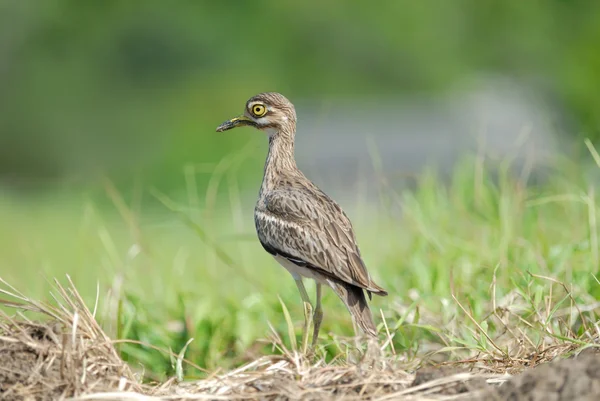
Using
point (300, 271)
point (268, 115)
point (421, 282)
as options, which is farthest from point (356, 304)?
point (268, 115)

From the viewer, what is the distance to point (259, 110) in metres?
5.84

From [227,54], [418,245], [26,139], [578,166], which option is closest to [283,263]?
[418,245]

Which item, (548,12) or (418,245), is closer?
(418,245)

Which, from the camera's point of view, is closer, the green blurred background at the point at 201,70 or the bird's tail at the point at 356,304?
the bird's tail at the point at 356,304

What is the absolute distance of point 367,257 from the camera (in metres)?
7.18

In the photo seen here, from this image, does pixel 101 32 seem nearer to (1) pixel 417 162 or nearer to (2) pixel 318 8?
(2) pixel 318 8

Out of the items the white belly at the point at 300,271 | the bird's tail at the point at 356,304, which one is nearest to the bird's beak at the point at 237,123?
the white belly at the point at 300,271

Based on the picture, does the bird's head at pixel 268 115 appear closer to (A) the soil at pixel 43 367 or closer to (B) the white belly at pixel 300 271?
(B) the white belly at pixel 300 271

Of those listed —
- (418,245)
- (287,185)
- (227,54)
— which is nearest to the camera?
(287,185)

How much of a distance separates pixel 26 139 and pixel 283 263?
82.5ft

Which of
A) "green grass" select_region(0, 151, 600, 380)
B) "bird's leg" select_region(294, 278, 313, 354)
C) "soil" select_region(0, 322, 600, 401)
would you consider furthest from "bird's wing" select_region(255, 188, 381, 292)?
"soil" select_region(0, 322, 600, 401)

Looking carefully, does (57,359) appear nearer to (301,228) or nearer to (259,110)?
(301,228)

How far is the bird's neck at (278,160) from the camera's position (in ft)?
19.1

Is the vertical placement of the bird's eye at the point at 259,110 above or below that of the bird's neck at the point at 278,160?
above
